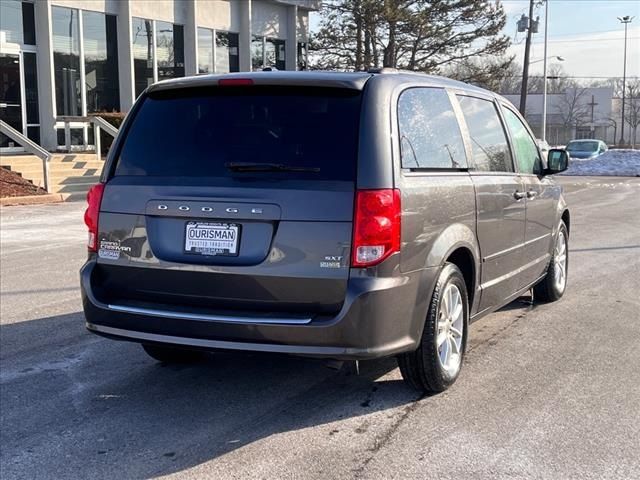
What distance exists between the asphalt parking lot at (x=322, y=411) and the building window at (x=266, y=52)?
79.4ft

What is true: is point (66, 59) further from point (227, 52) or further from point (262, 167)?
point (262, 167)

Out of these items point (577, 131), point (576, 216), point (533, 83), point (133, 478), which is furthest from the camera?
point (533, 83)

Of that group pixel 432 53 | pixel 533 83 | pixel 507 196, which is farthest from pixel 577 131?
pixel 507 196

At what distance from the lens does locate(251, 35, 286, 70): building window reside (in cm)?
2945

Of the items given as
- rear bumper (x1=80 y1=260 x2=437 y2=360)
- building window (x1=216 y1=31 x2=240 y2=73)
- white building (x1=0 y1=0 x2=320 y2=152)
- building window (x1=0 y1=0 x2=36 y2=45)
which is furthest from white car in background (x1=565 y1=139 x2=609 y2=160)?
rear bumper (x1=80 y1=260 x2=437 y2=360)

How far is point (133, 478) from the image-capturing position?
354 cm

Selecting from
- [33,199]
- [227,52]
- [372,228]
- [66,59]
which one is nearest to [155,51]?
[66,59]

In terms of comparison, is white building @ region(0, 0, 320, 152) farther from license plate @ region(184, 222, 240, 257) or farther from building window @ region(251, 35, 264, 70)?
license plate @ region(184, 222, 240, 257)

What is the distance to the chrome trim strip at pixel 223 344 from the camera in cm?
385

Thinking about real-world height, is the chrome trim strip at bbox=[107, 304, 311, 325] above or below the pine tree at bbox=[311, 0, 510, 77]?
below

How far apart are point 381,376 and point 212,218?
1.73 m

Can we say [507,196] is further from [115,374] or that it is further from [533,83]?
[533,83]

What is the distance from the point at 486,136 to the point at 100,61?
67.6 feet

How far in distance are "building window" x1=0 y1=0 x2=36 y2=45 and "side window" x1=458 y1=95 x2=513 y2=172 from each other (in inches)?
738
